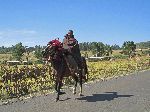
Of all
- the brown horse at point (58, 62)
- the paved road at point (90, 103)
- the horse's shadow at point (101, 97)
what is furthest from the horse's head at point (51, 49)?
the horse's shadow at point (101, 97)

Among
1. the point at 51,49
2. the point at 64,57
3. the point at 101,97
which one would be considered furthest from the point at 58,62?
the point at 101,97

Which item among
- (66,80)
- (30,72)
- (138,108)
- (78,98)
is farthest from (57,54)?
(30,72)

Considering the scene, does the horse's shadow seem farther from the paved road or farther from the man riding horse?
the man riding horse

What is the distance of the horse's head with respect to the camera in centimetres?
1436

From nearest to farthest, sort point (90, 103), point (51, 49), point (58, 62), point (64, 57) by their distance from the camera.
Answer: point (90, 103)
point (51, 49)
point (58, 62)
point (64, 57)

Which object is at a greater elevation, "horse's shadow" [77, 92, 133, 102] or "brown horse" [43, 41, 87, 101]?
"brown horse" [43, 41, 87, 101]

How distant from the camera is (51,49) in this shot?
14.4m

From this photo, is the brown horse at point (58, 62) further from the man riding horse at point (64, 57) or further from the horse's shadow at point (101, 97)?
the horse's shadow at point (101, 97)

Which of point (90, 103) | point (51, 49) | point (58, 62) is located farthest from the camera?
point (58, 62)

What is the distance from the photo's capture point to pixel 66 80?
2111 cm

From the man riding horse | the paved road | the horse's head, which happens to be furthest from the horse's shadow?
the horse's head

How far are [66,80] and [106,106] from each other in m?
8.85

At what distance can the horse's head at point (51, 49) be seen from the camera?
1436 cm

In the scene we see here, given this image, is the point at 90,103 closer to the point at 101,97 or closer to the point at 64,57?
the point at 101,97
